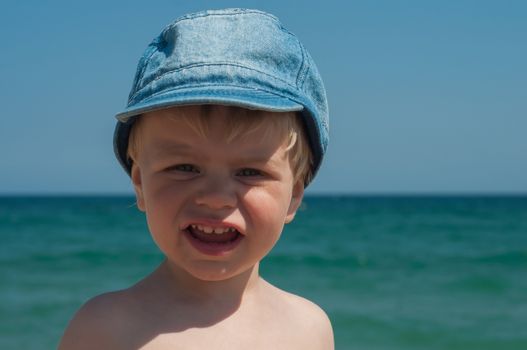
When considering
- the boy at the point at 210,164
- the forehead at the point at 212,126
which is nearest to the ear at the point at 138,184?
the boy at the point at 210,164

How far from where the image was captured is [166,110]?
1.76 m

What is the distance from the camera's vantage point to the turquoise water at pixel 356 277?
22.9 ft

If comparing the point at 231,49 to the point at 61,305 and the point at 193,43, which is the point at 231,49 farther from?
the point at 61,305

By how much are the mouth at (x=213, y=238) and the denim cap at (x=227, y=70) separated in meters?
0.27

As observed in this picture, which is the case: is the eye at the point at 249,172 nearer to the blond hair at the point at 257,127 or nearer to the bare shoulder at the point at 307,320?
the blond hair at the point at 257,127

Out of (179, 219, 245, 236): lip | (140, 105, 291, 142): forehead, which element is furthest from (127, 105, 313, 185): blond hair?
(179, 219, 245, 236): lip

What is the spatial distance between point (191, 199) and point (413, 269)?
35.3 ft

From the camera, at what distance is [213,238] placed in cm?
181

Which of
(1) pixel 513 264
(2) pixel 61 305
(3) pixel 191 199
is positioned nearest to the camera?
(3) pixel 191 199

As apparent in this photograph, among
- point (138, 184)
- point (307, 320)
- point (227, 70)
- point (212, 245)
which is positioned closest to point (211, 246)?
point (212, 245)

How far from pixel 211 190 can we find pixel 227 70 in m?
0.25

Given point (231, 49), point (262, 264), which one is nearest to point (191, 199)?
point (231, 49)

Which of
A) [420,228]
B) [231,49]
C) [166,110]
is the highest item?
[231,49]

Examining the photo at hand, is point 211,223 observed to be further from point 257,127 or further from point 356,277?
point 356,277
